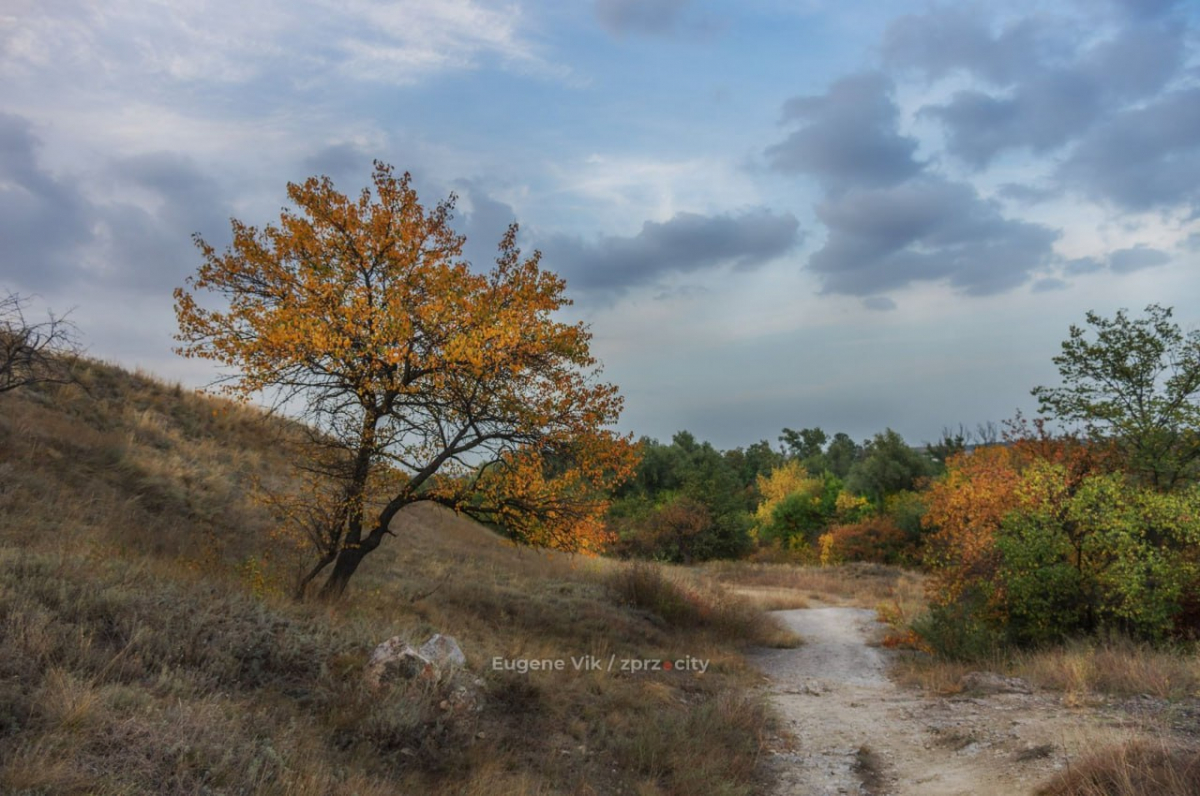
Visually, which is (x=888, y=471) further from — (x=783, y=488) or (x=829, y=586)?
(x=829, y=586)

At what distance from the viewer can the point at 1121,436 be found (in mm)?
15633

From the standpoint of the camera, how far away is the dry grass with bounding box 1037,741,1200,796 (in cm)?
490

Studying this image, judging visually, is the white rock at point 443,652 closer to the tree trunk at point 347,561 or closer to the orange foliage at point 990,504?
the tree trunk at point 347,561

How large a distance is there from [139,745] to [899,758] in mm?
7858

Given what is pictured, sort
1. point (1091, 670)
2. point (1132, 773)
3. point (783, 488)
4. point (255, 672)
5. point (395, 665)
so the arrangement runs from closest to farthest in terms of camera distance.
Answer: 1. point (1132, 773)
2. point (255, 672)
3. point (395, 665)
4. point (1091, 670)
5. point (783, 488)

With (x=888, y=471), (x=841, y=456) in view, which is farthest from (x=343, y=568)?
(x=841, y=456)

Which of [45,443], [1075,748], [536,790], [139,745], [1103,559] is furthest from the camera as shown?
[45,443]

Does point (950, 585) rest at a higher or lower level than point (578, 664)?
higher

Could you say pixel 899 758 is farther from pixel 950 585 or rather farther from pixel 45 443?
pixel 45 443

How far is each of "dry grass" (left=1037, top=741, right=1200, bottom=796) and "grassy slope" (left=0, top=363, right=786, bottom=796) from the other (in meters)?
3.01

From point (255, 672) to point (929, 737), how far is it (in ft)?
26.8

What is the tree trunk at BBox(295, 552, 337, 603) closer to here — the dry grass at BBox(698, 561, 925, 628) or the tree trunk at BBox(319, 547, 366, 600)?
the tree trunk at BBox(319, 547, 366, 600)

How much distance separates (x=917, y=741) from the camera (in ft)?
27.2

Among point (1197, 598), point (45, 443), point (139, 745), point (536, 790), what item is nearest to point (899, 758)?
point (536, 790)
